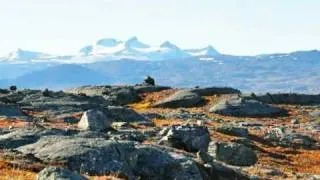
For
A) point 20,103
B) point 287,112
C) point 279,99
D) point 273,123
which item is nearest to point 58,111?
point 20,103

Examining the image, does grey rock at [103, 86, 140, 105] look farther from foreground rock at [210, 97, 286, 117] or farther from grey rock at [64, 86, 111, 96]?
foreground rock at [210, 97, 286, 117]

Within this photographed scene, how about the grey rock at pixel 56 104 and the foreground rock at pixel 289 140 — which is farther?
the grey rock at pixel 56 104

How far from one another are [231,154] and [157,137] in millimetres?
7838

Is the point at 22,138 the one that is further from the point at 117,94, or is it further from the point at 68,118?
the point at 117,94

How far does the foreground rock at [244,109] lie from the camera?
319ft

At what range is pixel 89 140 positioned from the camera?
28.6 metres

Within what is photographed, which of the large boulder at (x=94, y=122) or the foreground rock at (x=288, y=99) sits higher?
the large boulder at (x=94, y=122)

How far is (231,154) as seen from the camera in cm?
4406

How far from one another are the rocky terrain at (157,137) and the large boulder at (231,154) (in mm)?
67

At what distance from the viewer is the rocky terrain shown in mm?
26938

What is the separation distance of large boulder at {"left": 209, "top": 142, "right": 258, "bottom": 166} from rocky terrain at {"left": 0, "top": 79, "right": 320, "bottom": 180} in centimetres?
7

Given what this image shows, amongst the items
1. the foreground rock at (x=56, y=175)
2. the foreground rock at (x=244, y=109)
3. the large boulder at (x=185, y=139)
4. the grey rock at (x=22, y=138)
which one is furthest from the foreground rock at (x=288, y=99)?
the foreground rock at (x=56, y=175)

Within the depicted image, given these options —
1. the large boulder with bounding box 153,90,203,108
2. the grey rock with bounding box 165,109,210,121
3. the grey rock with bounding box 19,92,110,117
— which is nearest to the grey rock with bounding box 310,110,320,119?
the grey rock with bounding box 165,109,210,121

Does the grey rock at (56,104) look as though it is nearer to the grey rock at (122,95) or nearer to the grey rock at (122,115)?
the grey rock at (122,115)
